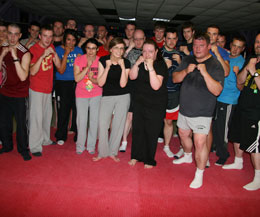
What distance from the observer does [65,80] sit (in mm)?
3582

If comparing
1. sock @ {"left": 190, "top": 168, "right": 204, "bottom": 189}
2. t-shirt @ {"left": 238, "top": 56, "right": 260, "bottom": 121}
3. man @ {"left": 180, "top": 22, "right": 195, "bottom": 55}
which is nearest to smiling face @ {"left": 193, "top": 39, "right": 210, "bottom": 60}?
t-shirt @ {"left": 238, "top": 56, "right": 260, "bottom": 121}

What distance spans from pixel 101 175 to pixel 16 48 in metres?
2.05

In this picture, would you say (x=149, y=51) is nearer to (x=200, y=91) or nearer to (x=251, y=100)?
(x=200, y=91)

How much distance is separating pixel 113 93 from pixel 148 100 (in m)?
0.51

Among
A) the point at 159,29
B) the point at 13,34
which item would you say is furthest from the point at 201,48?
the point at 13,34

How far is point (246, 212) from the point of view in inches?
86.6

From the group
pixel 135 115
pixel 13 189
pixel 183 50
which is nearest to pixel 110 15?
pixel 183 50

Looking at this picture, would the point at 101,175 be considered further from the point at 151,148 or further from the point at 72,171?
the point at 151,148

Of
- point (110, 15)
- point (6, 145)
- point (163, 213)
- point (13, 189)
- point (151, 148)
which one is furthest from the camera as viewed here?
point (110, 15)

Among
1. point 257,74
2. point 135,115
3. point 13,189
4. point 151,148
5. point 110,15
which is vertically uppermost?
point 110,15

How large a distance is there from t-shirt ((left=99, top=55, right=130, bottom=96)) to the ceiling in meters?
5.81

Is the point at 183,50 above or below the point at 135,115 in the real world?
above

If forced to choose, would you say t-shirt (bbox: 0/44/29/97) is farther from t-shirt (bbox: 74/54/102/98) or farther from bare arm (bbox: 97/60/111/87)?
bare arm (bbox: 97/60/111/87)

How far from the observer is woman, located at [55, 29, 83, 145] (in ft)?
11.1
